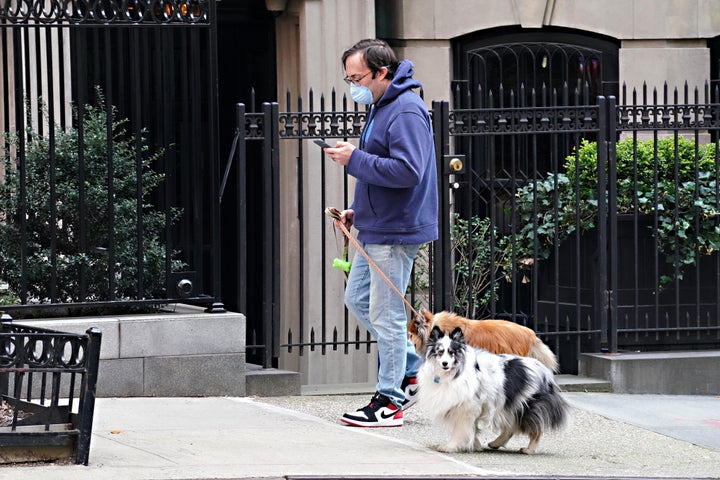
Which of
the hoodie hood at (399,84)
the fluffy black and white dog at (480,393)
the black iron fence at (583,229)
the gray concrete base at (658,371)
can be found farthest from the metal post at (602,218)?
the fluffy black and white dog at (480,393)

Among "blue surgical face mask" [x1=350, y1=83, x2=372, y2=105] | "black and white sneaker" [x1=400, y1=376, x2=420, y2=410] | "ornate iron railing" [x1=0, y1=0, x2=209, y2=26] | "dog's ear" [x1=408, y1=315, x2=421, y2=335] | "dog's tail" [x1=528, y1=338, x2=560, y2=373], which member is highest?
"ornate iron railing" [x1=0, y1=0, x2=209, y2=26]

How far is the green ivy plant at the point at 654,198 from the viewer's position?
10219 millimetres

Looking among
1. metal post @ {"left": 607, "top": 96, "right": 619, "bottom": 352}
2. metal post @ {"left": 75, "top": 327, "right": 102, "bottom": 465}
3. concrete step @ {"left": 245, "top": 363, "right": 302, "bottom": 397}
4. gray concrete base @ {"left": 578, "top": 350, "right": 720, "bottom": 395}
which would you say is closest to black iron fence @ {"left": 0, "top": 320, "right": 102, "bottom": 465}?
metal post @ {"left": 75, "top": 327, "right": 102, "bottom": 465}

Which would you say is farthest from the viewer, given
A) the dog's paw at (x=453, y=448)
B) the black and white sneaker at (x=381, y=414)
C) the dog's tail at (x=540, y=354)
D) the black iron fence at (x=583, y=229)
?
the black iron fence at (x=583, y=229)

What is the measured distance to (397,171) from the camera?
686cm

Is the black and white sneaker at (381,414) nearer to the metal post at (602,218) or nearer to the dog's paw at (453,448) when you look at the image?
the dog's paw at (453,448)

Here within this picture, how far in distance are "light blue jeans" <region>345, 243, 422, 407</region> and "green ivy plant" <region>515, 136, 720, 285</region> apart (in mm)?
3024

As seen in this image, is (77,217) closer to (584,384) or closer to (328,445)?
(328,445)

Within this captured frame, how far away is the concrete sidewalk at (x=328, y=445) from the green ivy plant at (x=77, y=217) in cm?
91

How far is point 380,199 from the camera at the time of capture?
7.10m

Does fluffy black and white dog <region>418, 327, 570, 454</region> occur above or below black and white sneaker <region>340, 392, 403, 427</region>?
above

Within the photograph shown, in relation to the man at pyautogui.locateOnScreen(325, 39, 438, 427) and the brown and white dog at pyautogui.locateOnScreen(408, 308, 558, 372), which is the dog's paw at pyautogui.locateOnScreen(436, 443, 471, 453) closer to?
the man at pyautogui.locateOnScreen(325, 39, 438, 427)

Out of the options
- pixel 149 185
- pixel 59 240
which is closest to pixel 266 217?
pixel 149 185

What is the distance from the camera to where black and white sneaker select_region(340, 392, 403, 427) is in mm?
7410
